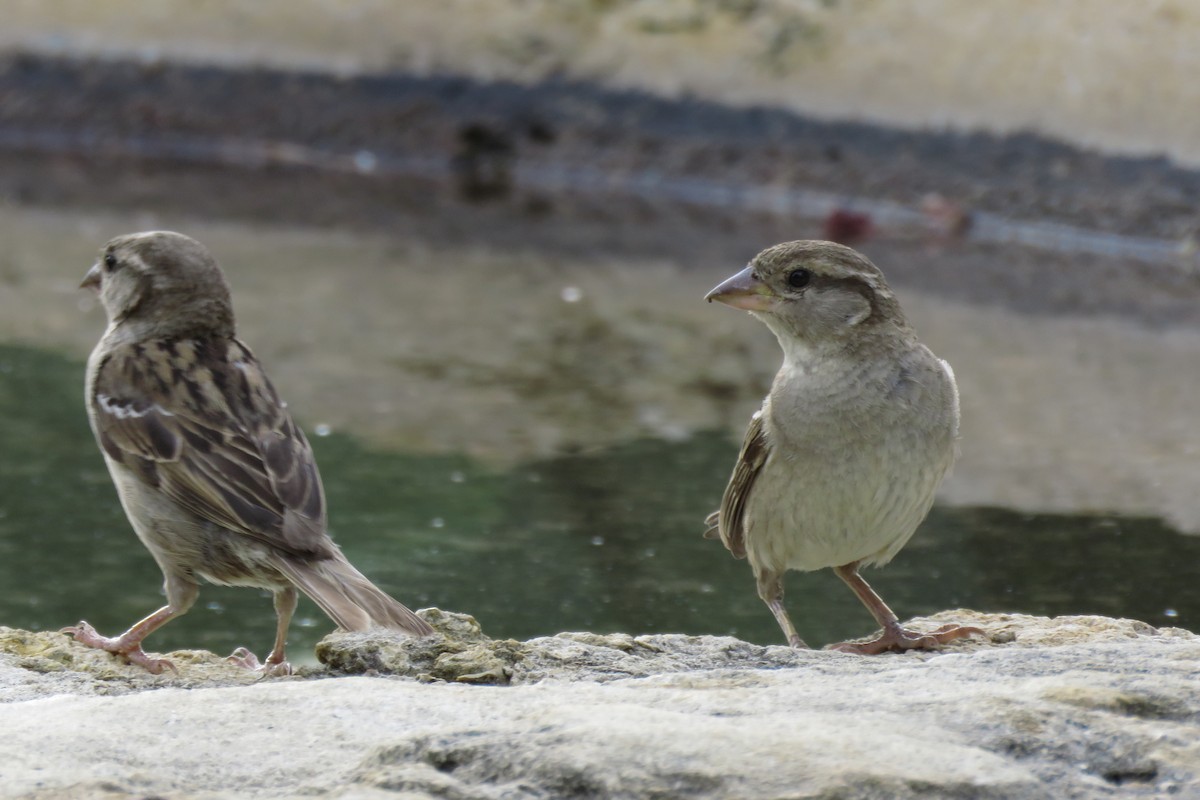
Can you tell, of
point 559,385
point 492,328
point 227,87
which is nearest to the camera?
point 559,385

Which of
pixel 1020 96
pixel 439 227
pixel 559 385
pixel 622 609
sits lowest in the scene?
pixel 622 609

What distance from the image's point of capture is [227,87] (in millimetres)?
15383

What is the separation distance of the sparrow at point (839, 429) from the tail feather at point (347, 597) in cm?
99

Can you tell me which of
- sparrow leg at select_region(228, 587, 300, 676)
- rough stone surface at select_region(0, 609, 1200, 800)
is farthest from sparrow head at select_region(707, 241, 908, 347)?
sparrow leg at select_region(228, 587, 300, 676)

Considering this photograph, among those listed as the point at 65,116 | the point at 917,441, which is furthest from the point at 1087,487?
the point at 65,116

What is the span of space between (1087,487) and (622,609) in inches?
97.1

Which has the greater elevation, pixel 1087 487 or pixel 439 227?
pixel 439 227

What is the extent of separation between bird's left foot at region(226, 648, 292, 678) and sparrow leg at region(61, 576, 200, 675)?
0.19m

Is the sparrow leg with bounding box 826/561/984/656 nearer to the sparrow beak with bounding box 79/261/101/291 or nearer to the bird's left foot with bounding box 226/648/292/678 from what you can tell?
the bird's left foot with bounding box 226/648/292/678

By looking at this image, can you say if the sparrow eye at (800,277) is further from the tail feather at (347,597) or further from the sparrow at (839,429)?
the tail feather at (347,597)

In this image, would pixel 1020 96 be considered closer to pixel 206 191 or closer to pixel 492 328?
pixel 492 328

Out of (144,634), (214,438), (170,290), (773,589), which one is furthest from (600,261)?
(144,634)

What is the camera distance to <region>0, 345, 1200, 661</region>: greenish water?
6.04 m

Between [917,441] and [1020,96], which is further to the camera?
[1020,96]
